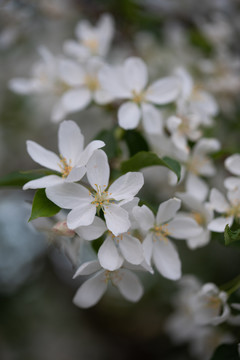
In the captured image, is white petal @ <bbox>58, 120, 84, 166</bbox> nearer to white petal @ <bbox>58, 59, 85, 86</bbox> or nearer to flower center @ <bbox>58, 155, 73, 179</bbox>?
flower center @ <bbox>58, 155, 73, 179</bbox>

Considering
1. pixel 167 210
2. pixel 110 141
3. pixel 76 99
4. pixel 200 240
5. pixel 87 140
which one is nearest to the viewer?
pixel 167 210

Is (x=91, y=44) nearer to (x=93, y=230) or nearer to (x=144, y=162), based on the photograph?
(x=144, y=162)

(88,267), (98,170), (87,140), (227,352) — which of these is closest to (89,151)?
(98,170)

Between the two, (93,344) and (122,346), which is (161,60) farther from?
(93,344)

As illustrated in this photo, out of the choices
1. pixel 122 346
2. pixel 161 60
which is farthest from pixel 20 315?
pixel 161 60

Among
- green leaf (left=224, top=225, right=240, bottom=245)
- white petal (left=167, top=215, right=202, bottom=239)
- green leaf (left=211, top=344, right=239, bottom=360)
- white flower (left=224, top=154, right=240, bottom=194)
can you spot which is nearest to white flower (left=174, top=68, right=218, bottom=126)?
white flower (left=224, top=154, right=240, bottom=194)
